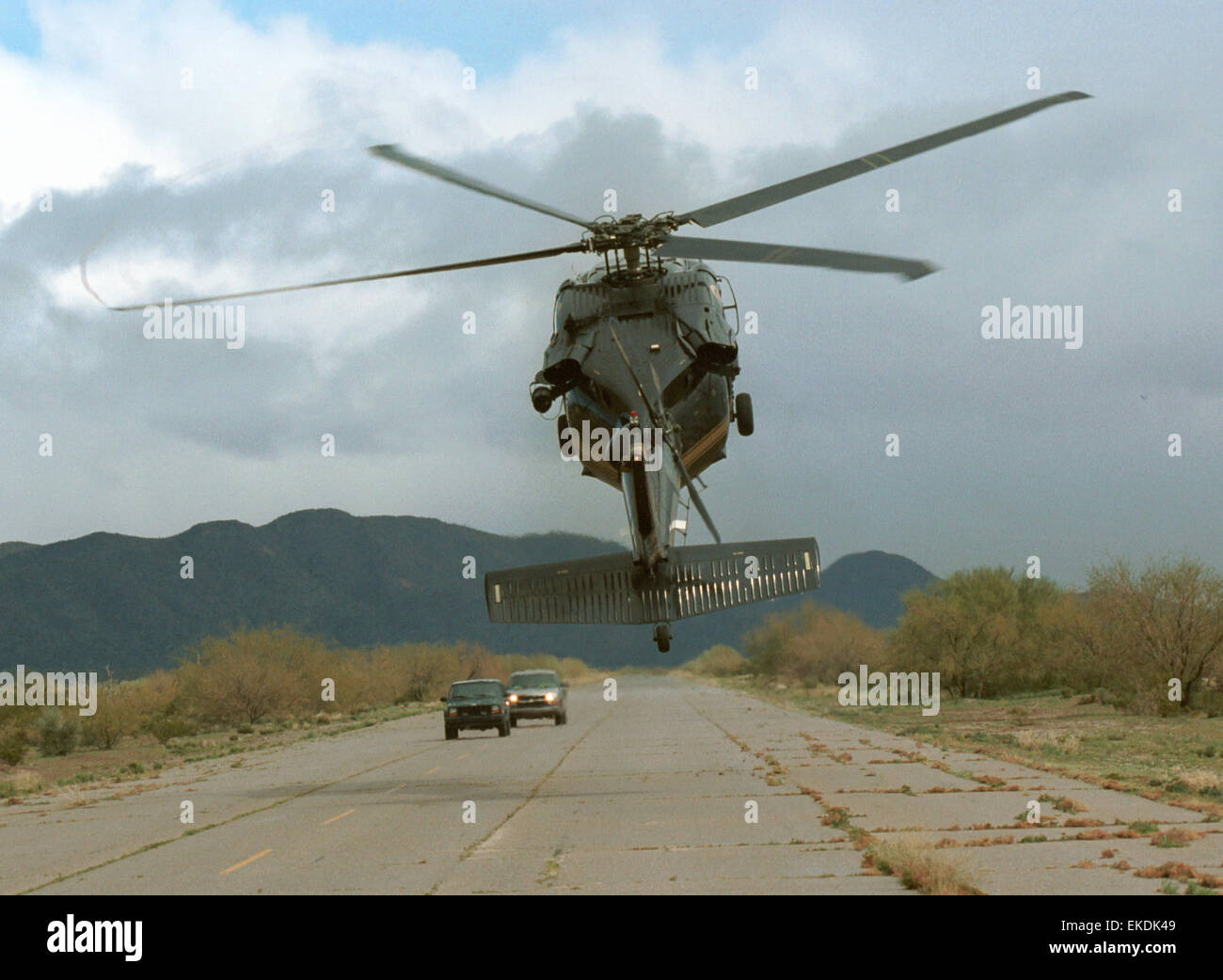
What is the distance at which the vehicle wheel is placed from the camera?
20.3 meters

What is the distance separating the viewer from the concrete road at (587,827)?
Result: 12.1m

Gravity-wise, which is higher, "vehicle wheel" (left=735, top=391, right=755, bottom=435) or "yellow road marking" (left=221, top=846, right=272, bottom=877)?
"vehicle wheel" (left=735, top=391, right=755, bottom=435)

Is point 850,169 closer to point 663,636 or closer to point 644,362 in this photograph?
point 644,362

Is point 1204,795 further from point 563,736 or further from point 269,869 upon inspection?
point 563,736

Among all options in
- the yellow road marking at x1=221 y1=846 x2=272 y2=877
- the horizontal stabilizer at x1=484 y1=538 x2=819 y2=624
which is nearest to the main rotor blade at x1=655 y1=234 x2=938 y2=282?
the horizontal stabilizer at x1=484 y1=538 x2=819 y2=624

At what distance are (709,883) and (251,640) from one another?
5744 centimetres

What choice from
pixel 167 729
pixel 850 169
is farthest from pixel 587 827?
pixel 167 729

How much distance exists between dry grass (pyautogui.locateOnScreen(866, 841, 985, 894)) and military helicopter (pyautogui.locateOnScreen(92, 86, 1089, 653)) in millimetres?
5130

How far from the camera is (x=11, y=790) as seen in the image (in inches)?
1107

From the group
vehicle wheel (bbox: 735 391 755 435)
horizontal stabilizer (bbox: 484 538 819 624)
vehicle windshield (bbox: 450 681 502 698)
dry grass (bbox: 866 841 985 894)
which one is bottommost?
vehicle windshield (bbox: 450 681 502 698)

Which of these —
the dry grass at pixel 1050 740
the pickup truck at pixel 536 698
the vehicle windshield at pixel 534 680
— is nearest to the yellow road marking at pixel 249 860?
the dry grass at pixel 1050 740

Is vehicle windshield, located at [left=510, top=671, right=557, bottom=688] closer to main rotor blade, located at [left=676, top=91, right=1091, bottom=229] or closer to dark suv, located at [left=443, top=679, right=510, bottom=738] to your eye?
dark suv, located at [left=443, top=679, right=510, bottom=738]

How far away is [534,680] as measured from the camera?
155ft

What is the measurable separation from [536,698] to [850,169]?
33.9 metres
